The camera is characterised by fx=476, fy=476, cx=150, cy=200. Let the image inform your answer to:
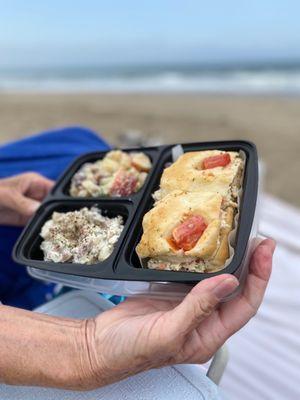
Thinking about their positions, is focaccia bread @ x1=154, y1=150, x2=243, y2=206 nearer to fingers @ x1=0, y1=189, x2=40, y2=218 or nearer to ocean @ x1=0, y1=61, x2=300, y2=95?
fingers @ x1=0, y1=189, x2=40, y2=218

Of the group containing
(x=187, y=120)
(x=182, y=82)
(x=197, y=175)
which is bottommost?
(x=187, y=120)

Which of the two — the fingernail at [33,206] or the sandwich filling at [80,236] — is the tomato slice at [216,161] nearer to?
the sandwich filling at [80,236]

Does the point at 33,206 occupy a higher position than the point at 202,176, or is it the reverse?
the point at 202,176

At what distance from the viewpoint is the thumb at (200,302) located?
91 centimetres

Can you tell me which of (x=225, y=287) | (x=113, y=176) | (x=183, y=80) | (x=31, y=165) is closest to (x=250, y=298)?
(x=225, y=287)

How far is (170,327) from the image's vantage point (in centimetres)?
93

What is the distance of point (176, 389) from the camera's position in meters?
1.07

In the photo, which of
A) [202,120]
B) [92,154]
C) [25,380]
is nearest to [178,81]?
[202,120]

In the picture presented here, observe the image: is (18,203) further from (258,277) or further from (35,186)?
(258,277)

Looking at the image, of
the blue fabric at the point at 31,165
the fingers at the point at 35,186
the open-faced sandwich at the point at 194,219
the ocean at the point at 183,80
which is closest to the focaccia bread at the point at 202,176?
the open-faced sandwich at the point at 194,219

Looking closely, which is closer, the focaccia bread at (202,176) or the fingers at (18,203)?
the focaccia bread at (202,176)

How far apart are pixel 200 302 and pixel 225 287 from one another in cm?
6

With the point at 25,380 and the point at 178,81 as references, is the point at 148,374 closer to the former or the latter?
the point at 25,380

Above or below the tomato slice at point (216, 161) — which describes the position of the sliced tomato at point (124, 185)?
below
